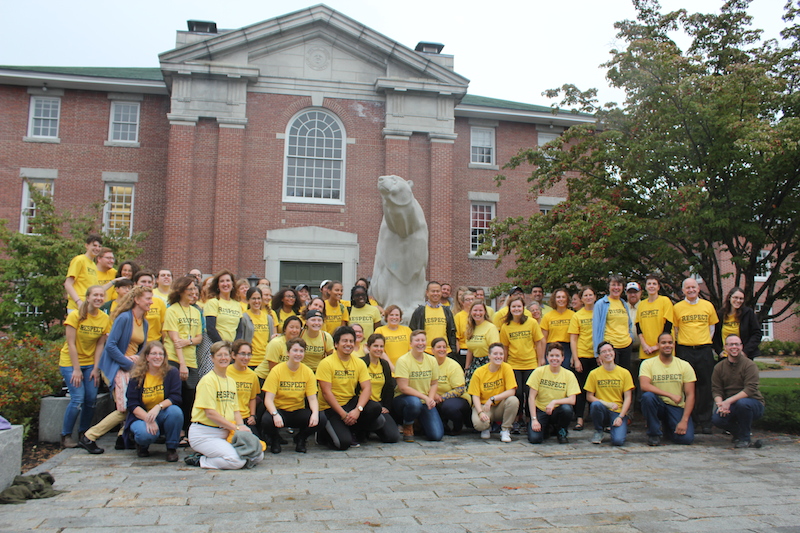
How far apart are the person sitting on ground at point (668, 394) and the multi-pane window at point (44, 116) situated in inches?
822

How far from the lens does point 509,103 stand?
86.4 feet

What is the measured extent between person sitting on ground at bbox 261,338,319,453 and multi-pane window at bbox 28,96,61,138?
1853 cm

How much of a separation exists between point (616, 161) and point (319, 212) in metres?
11.6

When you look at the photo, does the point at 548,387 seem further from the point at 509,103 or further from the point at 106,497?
the point at 509,103

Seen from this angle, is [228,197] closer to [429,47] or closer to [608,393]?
[429,47]

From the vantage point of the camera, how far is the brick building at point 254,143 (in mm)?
20125

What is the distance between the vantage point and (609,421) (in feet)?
26.9

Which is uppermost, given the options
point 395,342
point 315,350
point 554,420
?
point 395,342

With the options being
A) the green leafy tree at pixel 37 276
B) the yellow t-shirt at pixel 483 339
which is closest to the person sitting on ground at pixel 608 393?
the yellow t-shirt at pixel 483 339

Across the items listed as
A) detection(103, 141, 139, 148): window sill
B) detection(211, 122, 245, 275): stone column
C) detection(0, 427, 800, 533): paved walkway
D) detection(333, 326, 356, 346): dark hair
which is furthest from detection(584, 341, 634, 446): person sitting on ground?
detection(103, 141, 139, 148): window sill

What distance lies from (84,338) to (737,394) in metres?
7.94

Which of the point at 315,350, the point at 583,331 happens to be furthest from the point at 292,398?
the point at 583,331

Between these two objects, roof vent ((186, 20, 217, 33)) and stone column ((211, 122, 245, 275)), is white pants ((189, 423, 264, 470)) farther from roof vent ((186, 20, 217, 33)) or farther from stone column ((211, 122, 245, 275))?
roof vent ((186, 20, 217, 33))

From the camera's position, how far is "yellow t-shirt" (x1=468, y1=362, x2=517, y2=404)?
8219mm
